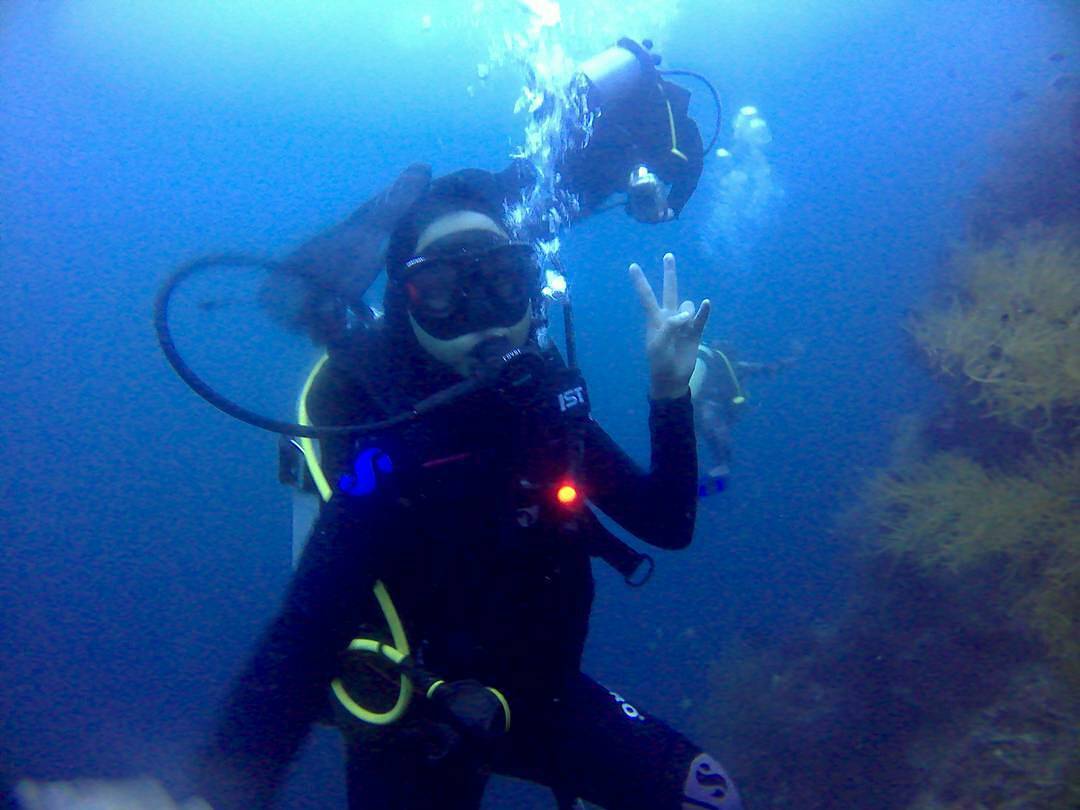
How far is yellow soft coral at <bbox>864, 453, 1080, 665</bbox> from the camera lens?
595 cm

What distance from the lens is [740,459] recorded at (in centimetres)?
1975

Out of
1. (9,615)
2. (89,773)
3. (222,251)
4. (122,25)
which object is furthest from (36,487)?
(222,251)

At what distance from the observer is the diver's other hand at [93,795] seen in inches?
63.6

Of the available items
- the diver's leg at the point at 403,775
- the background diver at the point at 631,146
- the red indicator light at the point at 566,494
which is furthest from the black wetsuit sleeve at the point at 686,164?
the diver's leg at the point at 403,775

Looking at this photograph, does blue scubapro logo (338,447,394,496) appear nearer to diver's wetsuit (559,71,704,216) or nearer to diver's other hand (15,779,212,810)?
diver's other hand (15,779,212,810)

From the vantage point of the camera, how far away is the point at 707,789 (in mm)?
2717

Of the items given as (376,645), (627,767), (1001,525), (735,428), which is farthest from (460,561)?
(735,428)

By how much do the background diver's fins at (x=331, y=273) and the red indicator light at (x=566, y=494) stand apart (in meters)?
1.21

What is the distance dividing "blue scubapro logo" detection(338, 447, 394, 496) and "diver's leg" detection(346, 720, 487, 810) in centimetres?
95

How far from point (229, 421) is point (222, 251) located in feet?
106

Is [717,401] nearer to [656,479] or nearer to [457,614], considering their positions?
[656,479]

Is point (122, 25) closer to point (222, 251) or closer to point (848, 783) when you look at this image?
point (222, 251)

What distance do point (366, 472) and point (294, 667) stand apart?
73 centimetres

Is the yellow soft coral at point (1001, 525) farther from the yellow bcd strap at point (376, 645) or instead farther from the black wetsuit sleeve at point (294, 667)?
the black wetsuit sleeve at point (294, 667)
